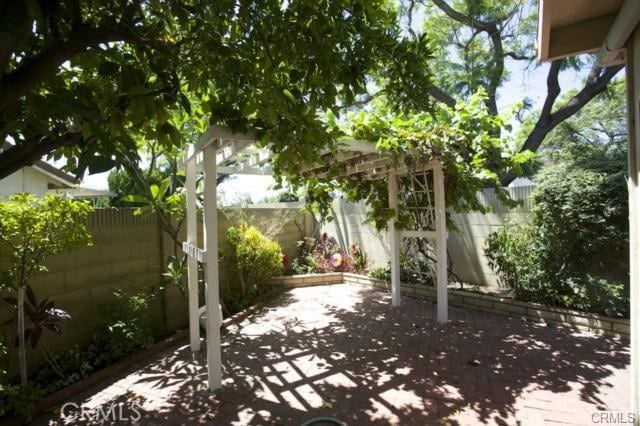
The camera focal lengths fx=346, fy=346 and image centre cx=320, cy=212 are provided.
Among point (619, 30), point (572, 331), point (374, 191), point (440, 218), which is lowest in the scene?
point (572, 331)

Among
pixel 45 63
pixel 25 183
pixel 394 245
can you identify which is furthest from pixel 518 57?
pixel 25 183

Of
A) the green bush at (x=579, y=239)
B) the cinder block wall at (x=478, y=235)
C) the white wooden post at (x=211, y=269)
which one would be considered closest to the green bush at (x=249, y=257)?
the cinder block wall at (x=478, y=235)

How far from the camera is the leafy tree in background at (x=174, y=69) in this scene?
4.22 feet

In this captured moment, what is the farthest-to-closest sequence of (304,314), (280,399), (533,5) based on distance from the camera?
(533,5) < (304,314) < (280,399)

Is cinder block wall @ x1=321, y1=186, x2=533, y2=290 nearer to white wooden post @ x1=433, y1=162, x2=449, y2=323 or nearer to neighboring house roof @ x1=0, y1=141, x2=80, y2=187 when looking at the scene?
white wooden post @ x1=433, y1=162, x2=449, y2=323

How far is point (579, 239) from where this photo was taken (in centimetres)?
484

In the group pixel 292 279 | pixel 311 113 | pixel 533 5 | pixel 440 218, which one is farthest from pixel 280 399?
pixel 533 5

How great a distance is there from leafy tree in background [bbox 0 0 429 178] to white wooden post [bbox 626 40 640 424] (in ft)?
4.75

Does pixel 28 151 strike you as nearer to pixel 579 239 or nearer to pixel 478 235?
pixel 579 239

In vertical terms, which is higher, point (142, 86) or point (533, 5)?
point (533, 5)

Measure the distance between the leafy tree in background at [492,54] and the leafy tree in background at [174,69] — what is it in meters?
7.34

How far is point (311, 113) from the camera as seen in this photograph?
2.40 metres

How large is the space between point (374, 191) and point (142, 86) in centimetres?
567

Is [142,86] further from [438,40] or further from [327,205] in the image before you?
[438,40]
